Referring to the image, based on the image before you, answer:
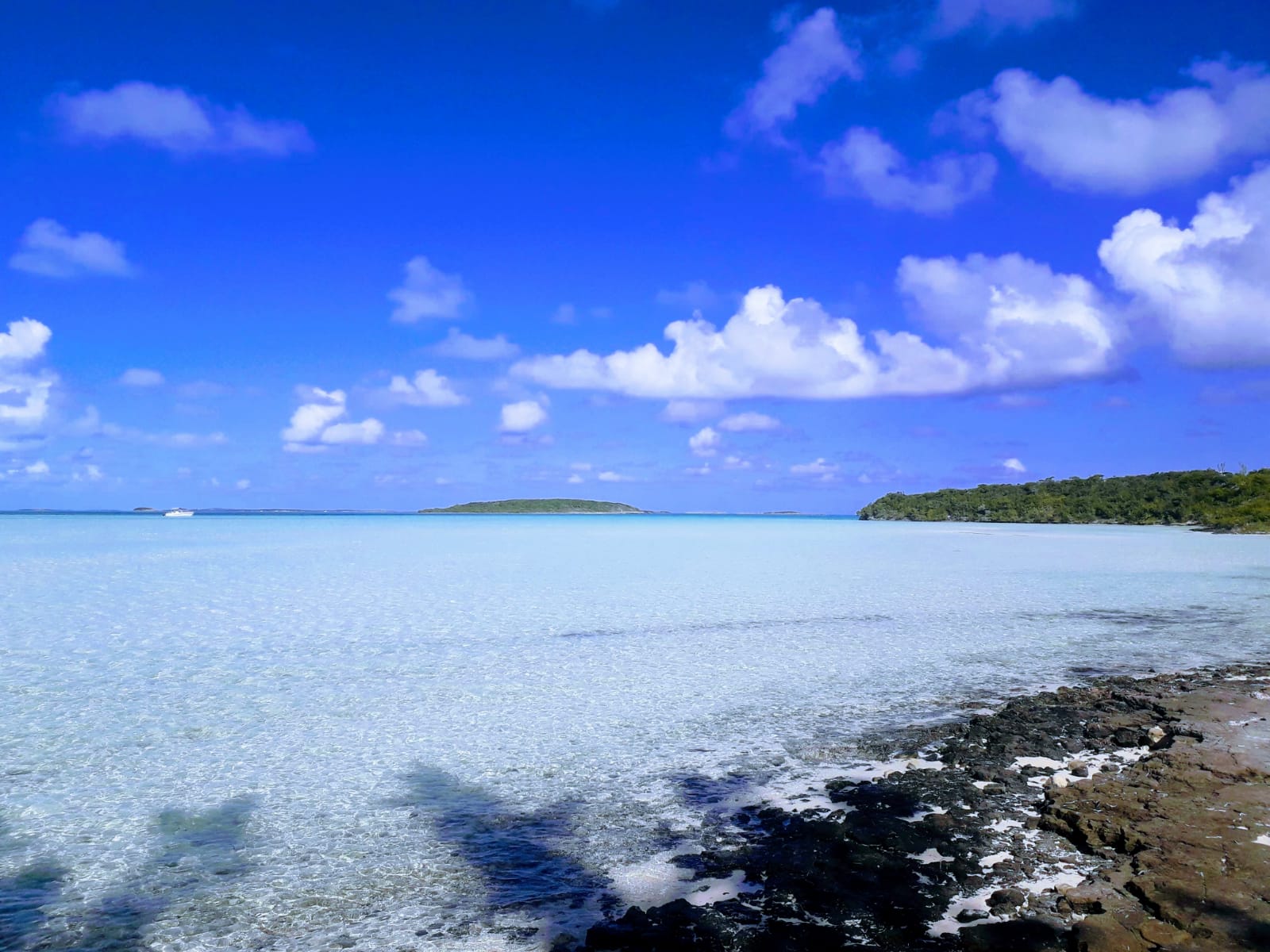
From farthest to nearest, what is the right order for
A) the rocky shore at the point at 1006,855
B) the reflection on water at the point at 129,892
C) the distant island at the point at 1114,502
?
the distant island at the point at 1114,502, the reflection on water at the point at 129,892, the rocky shore at the point at 1006,855

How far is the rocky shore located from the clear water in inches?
25.9

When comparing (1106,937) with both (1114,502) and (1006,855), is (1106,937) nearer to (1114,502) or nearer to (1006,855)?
(1006,855)

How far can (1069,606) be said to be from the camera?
755 inches

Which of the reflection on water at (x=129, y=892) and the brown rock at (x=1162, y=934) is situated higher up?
the brown rock at (x=1162, y=934)

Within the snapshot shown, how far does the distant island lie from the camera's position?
7614cm

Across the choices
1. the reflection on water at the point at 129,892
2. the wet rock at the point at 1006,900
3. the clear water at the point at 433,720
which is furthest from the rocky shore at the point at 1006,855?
the reflection on water at the point at 129,892

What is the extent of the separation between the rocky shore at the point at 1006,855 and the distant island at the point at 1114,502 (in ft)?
232

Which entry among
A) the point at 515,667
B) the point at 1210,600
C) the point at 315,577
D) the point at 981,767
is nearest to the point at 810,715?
the point at 981,767

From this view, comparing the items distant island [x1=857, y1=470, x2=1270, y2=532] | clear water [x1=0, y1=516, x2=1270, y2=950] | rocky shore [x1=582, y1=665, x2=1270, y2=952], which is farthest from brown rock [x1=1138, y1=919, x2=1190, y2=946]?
distant island [x1=857, y1=470, x2=1270, y2=532]

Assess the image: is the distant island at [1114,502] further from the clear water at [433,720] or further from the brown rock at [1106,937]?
the brown rock at [1106,937]

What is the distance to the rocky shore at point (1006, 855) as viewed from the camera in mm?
4121

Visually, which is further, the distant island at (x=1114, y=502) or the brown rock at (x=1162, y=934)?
the distant island at (x=1114, y=502)

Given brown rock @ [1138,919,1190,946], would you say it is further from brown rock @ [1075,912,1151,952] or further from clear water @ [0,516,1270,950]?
clear water @ [0,516,1270,950]

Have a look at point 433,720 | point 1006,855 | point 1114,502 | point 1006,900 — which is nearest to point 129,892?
point 433,720
